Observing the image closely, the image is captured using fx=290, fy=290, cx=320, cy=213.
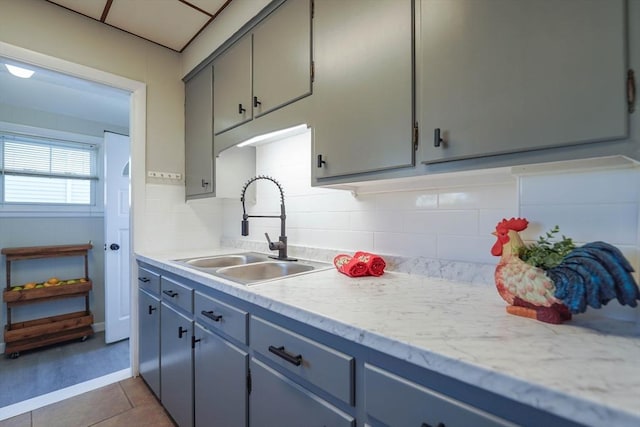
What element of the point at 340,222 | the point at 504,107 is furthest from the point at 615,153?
the point at 340,222

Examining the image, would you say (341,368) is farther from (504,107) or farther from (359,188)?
(359,188)

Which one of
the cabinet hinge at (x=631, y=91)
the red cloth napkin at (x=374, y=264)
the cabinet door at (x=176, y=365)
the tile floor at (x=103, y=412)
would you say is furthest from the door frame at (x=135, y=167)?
the cabinet hinge at (x=631, y=91)

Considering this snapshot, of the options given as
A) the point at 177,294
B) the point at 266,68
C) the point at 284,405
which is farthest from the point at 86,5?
the point at 284,405

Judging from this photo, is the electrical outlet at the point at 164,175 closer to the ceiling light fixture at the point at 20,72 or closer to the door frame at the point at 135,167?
the door frame at the point at 135,167

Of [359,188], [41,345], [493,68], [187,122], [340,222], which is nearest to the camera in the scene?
[493,68]

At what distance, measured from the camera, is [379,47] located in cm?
109

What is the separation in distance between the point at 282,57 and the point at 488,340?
1.49 m

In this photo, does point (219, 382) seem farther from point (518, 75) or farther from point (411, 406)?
point (518, 75)

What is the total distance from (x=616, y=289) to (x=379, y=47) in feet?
3.29

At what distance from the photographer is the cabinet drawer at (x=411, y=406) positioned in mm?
556

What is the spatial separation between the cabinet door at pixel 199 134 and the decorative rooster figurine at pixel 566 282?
186 centimetres

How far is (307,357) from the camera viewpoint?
0.85m

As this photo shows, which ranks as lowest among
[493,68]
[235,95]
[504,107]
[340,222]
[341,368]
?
[341,368]

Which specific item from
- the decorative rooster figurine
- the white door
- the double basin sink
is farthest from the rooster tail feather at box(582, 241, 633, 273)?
the white door
